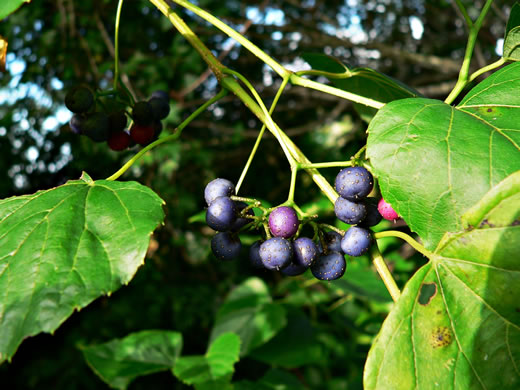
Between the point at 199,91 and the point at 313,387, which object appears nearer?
the point at 313,387

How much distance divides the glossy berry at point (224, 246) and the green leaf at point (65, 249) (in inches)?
7.3

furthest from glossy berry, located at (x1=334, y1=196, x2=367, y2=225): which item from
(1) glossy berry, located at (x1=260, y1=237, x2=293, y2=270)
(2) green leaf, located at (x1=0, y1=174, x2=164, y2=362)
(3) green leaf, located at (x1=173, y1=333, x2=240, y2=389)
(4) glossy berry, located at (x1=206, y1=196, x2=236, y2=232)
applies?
(3) green leaf, located at (x1=173, y1=333, x2=240, y2=389)

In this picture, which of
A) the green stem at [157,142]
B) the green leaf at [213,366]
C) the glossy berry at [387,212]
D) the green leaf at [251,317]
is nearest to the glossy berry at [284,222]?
the glossy berry at [387,212]

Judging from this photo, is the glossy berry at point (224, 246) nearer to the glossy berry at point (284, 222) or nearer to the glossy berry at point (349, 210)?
the glossy berry at point (284, 222)

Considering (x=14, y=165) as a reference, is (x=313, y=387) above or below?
below

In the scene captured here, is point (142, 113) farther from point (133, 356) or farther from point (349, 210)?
point (133, 356)

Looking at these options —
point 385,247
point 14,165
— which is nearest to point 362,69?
point 385,247

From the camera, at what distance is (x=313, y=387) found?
118 inches

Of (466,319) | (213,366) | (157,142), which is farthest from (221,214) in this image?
(213,366)

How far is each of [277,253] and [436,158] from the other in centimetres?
37

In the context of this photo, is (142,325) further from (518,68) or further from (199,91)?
(518,68)

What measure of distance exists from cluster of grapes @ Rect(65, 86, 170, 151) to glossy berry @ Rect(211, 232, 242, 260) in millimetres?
648

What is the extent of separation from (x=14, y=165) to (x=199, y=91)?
2.01m

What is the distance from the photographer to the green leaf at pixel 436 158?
0.85 m
